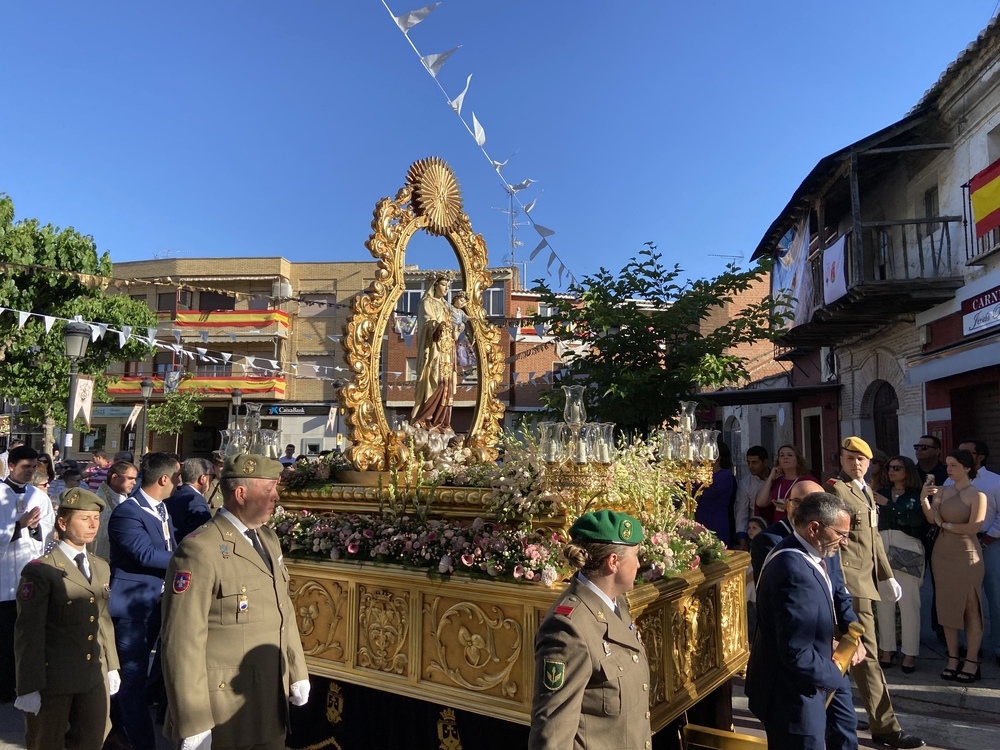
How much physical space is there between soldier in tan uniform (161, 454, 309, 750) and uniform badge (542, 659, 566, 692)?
122 centimetres

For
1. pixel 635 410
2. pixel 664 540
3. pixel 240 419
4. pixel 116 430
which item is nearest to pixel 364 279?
pixel 116 430

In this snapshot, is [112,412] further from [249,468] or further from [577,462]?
[577,462]

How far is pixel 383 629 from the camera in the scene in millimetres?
3723

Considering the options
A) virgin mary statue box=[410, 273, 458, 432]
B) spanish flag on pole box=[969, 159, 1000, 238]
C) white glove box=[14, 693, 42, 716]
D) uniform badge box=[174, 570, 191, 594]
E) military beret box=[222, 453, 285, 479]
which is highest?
spanish flag on pole box=[969, 159, 1000, 238]

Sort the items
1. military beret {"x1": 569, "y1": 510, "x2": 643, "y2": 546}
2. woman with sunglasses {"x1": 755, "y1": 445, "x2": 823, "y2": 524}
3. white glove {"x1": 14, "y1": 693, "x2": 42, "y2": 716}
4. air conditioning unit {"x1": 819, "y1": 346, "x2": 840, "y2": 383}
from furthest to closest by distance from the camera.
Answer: air conditioning unit {"x1": 819, "y1": 346, "x2": 840, "y2": 383}
woman with sunglasses {"x1": 755, "y1": 445, "x2": 823, "y2": 524}
white glove {"x1": 14, "y1": 693, "x2": 42, "y2": 716}
military beret {"x1": 569, "y1": 510, "x2": 643, "y2": 546}

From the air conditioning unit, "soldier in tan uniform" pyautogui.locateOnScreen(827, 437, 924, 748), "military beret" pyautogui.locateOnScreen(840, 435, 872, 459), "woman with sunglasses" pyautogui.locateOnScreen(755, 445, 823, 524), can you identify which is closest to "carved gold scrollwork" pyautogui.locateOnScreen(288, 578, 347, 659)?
"soldier in tan uniform" pyautogui.locateOnScreen(827, 437, 924, 748)

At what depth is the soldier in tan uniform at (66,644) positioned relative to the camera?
3156 millimetres

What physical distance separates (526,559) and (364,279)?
24.0m

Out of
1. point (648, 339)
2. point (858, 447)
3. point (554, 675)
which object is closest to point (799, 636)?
point (554, 675)

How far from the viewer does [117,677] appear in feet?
11.5

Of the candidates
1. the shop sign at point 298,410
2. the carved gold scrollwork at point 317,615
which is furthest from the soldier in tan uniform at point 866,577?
the shop sign at point 298,410

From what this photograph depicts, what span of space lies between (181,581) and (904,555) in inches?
209

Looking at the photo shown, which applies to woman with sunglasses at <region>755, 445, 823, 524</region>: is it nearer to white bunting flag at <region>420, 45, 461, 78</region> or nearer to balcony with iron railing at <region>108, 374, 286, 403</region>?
white bunting flag at <region>420, 45, 461, 78</region>

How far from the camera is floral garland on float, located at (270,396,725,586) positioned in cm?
342
